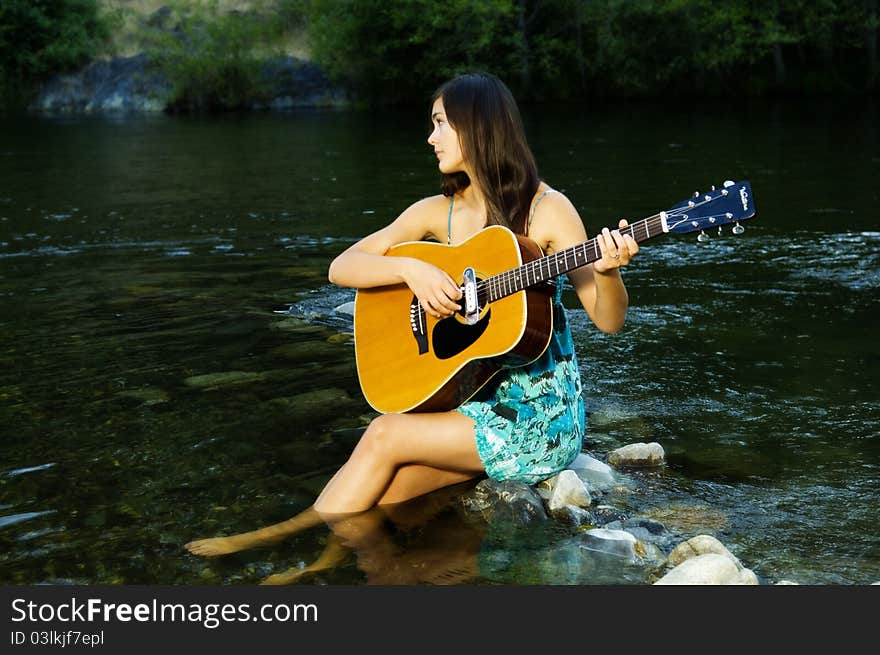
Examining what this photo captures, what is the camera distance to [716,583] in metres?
3.34

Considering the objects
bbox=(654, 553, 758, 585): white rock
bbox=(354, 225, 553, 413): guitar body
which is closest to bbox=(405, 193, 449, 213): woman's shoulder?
bbox=(354, 225, 553, 413): guitar body

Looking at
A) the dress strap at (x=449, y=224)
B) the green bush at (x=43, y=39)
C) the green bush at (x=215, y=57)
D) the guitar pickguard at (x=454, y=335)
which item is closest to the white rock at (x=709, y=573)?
the guitar pickguard at (x=454, y=335)

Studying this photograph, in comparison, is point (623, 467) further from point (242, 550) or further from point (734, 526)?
point (242, 550)

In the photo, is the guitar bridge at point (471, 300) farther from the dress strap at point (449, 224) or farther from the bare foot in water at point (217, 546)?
the bare foot in water at point (217, 546)

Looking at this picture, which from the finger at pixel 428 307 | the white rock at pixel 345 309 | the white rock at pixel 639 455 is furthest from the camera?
the white rock at pixel 345 309


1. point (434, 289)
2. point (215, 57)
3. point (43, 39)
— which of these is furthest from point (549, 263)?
point (43, 39)

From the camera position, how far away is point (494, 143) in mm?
3990

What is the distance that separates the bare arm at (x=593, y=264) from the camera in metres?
3.59

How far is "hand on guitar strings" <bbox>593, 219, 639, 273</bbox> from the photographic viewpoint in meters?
3.51

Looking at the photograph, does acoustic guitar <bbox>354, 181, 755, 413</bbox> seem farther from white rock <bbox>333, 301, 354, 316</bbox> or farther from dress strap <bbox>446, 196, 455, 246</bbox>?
white rock <bbox>333, 301, 354, 316</bbox>

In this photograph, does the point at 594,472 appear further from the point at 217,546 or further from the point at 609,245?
the point at 217,546

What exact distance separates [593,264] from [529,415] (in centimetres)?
63

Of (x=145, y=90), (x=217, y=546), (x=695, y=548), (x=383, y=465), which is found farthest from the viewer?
(x=145, y=90)

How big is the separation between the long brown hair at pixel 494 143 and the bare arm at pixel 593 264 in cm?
10
